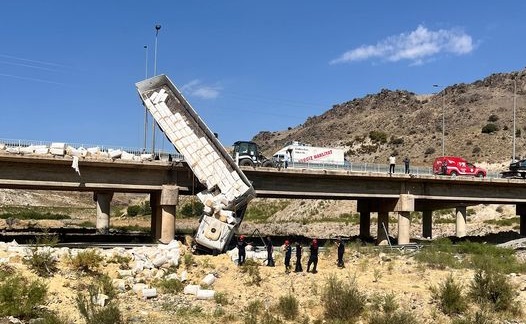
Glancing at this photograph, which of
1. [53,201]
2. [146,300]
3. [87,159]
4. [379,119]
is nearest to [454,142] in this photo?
[379,119]

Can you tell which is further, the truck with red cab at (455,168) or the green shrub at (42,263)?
the truck with red cab at (455,168)

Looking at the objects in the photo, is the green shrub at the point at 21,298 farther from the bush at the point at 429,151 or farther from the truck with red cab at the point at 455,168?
the bush at the point at 429,151

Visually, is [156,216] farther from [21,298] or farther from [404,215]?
[21,298]

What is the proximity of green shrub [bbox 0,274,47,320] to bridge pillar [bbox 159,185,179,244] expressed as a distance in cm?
1282

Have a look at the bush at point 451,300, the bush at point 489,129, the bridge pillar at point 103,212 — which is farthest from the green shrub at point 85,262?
the bush at point 489,129

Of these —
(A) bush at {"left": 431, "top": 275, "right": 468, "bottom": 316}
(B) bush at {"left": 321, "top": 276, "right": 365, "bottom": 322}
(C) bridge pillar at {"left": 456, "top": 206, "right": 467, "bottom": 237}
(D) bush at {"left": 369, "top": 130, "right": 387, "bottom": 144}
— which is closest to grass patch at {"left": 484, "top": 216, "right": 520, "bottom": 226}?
(C) bridge pillar at {"left": 456, "top": 206, "right": 467, "bottom": 237}

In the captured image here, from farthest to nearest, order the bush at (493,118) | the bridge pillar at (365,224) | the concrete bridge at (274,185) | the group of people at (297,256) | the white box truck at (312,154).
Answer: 1. the bush at (493,118)
2. the white box truck at (312,154)
3. the bridge pillar at (365,224)
4. the concrete bridge at (274,185)
5. the group of people at (297,256)

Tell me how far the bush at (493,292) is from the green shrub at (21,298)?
50.0 feet

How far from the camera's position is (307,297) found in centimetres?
1997

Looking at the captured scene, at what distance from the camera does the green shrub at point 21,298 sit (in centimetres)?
1702

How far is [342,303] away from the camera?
717 inches

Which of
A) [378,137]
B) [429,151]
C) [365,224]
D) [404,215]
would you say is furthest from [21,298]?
[378,137]

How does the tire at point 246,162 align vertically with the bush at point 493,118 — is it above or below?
below

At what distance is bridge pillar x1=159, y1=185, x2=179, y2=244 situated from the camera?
31.4 m
